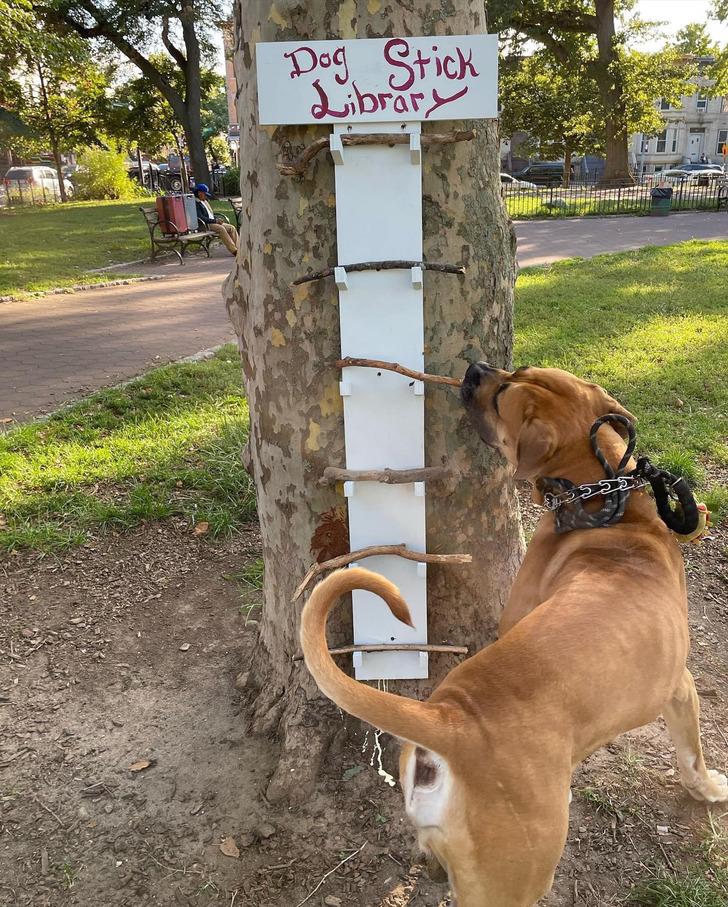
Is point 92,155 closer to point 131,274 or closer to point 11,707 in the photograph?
point 131,274

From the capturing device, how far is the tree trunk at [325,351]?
2168 mm

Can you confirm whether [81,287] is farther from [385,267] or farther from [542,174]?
[542,174]

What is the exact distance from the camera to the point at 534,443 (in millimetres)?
2318

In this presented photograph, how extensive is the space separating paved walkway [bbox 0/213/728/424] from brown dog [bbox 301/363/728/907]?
5049mm

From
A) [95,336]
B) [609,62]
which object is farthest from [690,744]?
[609,62]

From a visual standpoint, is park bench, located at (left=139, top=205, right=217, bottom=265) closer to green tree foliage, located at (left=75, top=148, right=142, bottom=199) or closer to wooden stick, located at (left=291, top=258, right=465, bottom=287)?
wooden stick, located at (left=291, top=258, right=465, bottom=287)

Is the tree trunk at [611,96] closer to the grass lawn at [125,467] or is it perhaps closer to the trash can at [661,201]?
the trash can at [661,201]

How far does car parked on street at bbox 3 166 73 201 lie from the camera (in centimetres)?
3497

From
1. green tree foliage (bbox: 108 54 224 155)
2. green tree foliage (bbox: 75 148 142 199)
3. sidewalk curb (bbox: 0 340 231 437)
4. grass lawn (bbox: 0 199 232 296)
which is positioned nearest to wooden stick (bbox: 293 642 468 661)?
sidewalk curb (bbox: 0 340 231 437)

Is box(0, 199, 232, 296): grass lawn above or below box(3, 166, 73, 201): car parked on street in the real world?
below

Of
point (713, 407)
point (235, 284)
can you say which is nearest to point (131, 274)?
point (713, 407)

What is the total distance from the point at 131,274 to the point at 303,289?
11832 millimetres

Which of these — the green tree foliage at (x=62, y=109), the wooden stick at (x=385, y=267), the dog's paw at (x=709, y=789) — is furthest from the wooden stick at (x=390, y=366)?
the green tree foliage at (x=62, y=109)

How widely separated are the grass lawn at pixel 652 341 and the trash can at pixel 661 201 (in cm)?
1218
